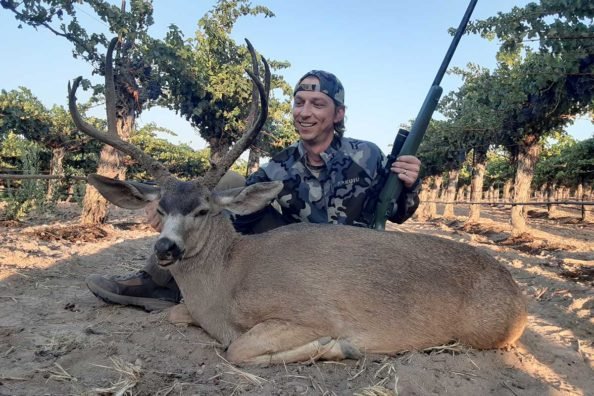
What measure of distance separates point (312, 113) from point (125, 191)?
236cm

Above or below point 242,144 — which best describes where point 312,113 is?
above

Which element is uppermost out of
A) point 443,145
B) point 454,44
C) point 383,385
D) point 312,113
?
point 443,145

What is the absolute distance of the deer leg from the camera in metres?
3.57

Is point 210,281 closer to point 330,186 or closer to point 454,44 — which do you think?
point 330,186

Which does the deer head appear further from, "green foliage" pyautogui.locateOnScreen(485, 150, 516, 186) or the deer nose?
"green foliage" pyautogui.locateOnScreen(485, 150, 516, 186)

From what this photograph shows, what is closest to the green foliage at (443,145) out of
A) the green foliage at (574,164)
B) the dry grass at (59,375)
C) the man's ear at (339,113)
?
the green foliage at (574,164)

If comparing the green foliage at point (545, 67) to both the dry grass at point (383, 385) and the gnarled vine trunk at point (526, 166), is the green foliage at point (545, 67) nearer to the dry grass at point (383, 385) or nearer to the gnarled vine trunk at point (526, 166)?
the gnarled vine trunk at point (526, 166)

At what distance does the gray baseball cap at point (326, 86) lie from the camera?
5.58 meters

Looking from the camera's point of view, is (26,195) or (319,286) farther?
(26,195)

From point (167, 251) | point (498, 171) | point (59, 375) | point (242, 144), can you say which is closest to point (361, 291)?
point (167, 251)

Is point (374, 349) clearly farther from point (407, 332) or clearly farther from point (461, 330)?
point (461, 330)

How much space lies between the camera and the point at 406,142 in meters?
5.49

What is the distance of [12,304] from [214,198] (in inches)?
104

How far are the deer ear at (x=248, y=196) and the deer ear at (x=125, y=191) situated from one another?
63cm
